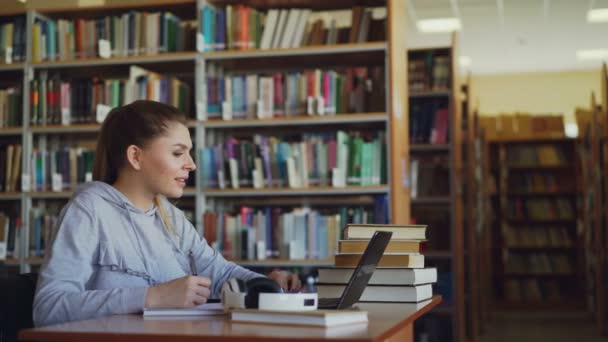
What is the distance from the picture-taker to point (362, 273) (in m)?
1.74

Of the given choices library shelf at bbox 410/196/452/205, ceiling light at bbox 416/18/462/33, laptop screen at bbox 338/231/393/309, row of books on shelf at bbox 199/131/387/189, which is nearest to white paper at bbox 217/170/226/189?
row of books on shelf at bbox 199/131/387/189

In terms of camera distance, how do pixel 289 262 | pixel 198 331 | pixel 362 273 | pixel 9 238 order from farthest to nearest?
pixel 9 238 < pixel 289 262 < pixel 362 273 < pixel 198 331

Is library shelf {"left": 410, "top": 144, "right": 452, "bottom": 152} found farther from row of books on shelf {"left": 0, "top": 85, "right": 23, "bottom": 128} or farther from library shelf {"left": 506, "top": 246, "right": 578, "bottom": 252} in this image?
library shelf {"left": 506, "top": 246, "right": 578, "bottom": 252}

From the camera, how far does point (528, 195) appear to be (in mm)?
10062

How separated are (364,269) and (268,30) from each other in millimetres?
2901

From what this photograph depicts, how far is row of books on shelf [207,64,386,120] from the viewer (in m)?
4.33

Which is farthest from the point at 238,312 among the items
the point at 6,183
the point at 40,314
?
the point at 6,183

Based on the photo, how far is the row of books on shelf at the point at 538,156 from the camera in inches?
384

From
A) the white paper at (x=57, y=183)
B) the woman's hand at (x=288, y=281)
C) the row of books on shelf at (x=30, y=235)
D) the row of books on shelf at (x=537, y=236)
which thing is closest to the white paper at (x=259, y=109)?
the white paper at (x=57, y=183)

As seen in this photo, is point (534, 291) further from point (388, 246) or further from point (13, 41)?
point (388, 246)

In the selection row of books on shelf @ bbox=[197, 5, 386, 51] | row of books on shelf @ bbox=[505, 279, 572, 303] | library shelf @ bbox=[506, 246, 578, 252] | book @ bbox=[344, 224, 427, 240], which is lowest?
row of books on shelf @ bbox=[505, 279, 572, 303]

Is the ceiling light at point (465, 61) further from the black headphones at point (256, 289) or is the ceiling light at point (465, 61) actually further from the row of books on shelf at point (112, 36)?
the black headphones at point (256, 289)

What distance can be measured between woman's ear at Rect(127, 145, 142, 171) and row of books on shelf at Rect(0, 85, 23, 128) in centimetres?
282

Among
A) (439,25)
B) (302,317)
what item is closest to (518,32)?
(439,25)
